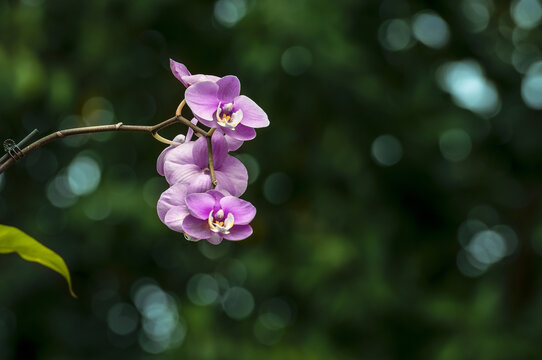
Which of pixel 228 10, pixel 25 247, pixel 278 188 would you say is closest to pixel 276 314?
pixel 278 188

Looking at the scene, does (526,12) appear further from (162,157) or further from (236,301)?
A: (162,157)

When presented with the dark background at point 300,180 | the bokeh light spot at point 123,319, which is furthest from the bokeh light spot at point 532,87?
the bokeh light spot at point 123,319

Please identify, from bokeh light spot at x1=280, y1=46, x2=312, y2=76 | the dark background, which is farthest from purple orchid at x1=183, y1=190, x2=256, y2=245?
bokeh light spot at x1=280, y1=46, x2=312, y2=76

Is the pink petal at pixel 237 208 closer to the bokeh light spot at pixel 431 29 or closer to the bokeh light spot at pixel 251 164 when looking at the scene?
the bokeh light spot at pixel 251 164

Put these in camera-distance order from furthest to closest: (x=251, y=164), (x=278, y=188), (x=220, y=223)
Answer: (x=278, y=188)
(x=251, y=164)
(x=220, y=223)

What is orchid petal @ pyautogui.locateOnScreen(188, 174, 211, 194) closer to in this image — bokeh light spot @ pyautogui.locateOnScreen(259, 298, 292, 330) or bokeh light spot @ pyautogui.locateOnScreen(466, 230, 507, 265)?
bokeh light spot @ pyautogui.locateOnScreen(259, 298, 292, 330)
